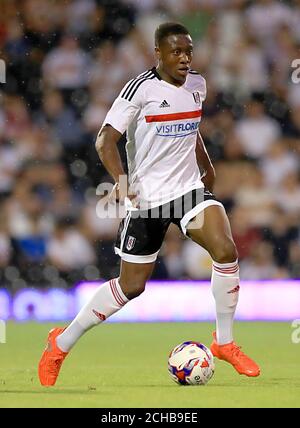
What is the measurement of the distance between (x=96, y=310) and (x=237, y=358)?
0.94 m

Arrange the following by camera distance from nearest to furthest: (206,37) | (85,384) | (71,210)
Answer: (85,384), (71,210), (206,37)

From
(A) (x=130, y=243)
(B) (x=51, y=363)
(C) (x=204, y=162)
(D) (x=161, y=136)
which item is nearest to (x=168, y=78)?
(D) (x=161, y=136)

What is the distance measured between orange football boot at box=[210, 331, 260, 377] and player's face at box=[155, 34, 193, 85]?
1.74 metres

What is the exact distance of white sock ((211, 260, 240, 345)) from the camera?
22.9ft

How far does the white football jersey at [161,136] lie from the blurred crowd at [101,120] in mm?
5137

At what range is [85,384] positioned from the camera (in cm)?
693

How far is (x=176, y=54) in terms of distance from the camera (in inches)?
276

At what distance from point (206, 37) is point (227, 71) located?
23.7 inches

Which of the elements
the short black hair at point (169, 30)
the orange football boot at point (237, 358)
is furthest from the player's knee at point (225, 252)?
the short black hair at point (169, 30)

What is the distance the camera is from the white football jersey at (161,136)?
7062 mm

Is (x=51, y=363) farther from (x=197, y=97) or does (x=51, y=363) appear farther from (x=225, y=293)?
(x=197, y=97)
